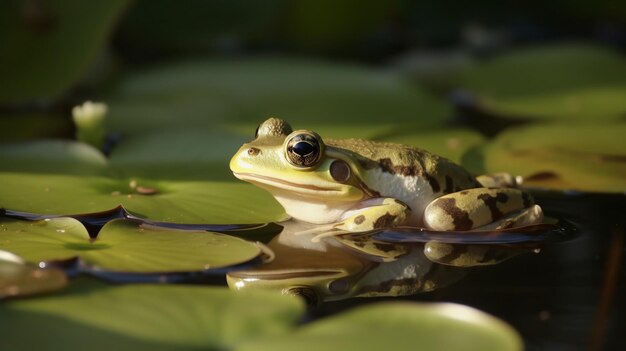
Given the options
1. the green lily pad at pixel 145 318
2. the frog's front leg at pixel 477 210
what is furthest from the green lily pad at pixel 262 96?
the green lily pad at pixel 145 318

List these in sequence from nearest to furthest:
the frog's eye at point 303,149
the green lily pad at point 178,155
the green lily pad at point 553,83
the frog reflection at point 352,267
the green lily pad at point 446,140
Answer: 1. the frog reflection at point 352,267
2. the frog's eye at point 303,149
3. the green lily pad at point 178,155
4. the green lily pad at point 446,140
5. the green lily pad at point 553,83

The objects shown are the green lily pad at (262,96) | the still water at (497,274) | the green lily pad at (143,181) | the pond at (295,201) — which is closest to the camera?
the pond at (295,201)

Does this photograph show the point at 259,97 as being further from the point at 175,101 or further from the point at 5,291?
the point at 5,291

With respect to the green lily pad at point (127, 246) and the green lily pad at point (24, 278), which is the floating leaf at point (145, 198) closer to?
the green lily pad at point (127, 246)

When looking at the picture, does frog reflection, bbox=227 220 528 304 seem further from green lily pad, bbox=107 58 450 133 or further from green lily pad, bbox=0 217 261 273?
green lily pad, bbox=107 58 450 133

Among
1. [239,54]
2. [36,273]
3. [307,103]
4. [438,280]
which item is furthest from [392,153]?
[239,54]

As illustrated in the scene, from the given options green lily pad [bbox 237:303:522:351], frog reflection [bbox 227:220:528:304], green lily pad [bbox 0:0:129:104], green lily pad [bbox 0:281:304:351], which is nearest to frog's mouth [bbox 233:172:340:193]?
frog reflection [bbox 227:220:528:304]
